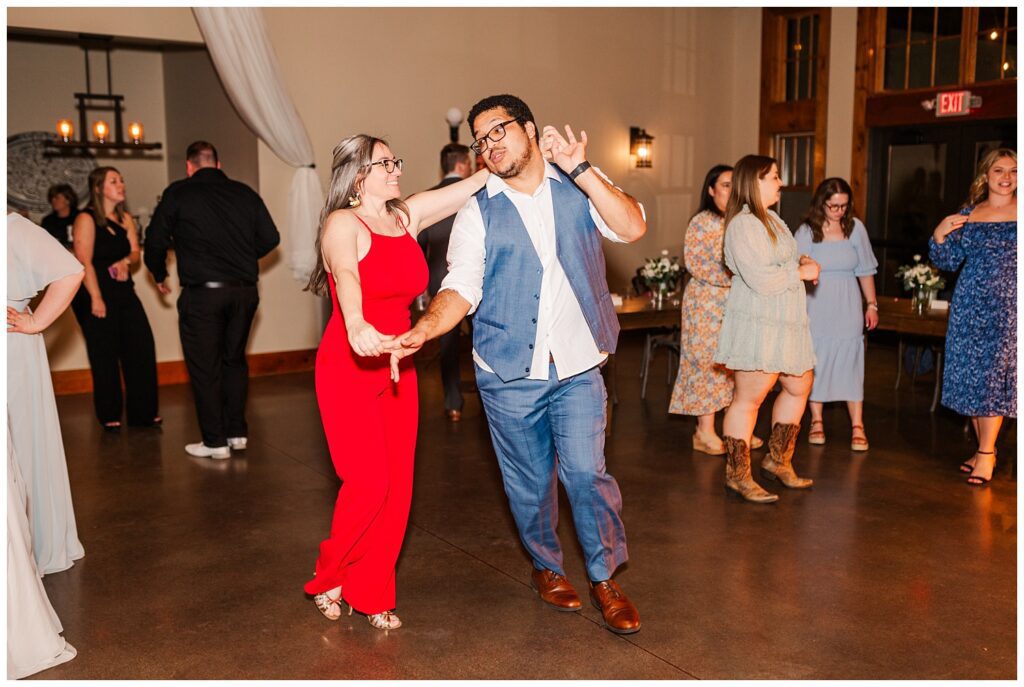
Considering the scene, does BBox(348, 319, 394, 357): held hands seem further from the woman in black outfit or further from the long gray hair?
the woman in black outfit

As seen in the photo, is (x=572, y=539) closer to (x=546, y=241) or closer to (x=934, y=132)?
(x=546, y=241)

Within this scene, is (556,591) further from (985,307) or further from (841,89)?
(841,89)

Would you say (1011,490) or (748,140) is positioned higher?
(748,140)

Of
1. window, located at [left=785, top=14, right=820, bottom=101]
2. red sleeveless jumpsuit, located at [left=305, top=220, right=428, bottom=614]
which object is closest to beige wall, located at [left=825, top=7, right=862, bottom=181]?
window, located at [left=785, top=14, right=820, bottom=101]

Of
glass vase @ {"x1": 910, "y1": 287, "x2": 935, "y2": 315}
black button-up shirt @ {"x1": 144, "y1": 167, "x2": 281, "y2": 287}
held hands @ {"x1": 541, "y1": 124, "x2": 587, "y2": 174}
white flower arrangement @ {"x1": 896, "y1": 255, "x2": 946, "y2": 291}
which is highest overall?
held hands @ {"x1": 541, "y1": 124, "x2": 587, "y2": 174}

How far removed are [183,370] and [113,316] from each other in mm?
1773

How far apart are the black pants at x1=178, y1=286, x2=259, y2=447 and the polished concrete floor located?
0.30 m

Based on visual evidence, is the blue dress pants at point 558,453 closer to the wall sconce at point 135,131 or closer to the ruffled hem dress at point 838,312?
the ruffled hem dress at point 838,312

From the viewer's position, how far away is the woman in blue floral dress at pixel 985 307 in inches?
185

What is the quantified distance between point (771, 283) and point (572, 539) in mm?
1428

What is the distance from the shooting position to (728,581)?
142 inches

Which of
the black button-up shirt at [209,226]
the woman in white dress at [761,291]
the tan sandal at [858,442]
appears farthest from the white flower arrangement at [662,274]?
the black button-up shirt at [209,226]

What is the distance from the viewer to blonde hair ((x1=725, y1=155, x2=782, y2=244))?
168 inches

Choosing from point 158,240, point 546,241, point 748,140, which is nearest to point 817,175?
point 748,140
